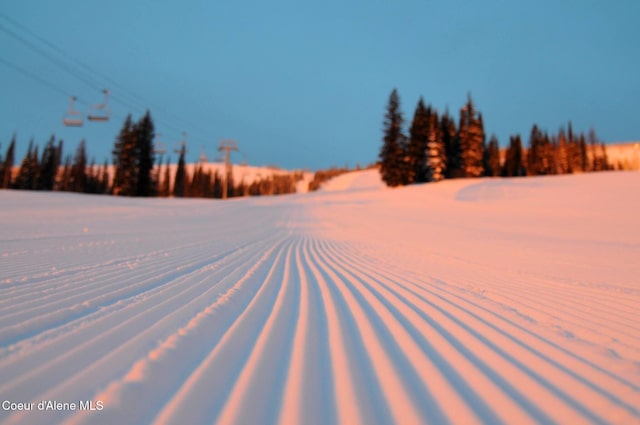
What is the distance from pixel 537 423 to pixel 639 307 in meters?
3.09

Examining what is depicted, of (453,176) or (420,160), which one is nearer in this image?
(420,160)

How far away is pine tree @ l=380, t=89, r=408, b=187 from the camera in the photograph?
119 feet

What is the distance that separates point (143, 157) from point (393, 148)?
32489mm

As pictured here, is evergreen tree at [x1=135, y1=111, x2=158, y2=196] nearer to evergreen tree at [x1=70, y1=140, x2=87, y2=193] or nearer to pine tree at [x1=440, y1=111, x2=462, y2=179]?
evergreen tree at [x1=70, y1=140, x2=87, y2=193]

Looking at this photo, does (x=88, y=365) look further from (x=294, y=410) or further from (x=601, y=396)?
(x=601, y=396)

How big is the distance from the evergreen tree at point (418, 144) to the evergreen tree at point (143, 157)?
109 feet

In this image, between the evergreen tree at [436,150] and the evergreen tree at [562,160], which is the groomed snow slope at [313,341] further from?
the evergreen tree at [562,160]

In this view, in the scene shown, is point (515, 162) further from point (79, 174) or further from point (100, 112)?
point (79, 174)

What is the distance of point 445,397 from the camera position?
159 centimetres

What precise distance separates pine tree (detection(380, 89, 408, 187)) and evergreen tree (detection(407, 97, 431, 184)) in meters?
0.92

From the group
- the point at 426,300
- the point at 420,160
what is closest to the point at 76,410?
the point at 426,300

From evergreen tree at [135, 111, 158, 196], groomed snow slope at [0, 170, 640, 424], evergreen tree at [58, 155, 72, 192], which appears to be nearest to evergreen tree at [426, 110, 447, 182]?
groomed snow slope at [0, 170, 640, 424]

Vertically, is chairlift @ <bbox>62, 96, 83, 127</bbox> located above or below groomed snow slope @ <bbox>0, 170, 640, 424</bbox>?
above

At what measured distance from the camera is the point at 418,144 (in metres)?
37.2
